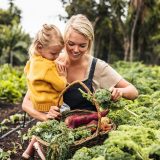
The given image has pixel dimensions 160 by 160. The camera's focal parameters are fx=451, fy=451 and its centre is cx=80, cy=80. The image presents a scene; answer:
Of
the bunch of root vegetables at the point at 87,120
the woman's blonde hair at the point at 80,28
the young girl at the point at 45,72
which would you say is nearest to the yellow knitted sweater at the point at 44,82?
the young girl at the point at 45,72

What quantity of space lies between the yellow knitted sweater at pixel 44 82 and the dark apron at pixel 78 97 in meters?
0.23

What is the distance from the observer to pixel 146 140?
3.15 meters

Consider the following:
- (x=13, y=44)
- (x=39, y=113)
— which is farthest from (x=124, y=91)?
(x=13, y=44)

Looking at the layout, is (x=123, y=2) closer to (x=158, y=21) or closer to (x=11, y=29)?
(x=158, y=21)

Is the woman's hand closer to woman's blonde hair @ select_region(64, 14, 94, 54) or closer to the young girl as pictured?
the young girl

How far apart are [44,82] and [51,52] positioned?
0.31 metres

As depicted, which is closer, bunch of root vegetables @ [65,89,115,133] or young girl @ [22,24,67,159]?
bunch of root vegetables @ [65,89,115,133]

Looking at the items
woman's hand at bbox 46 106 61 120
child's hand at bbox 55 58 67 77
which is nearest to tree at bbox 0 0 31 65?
child's hand at bbox 55 58 67 77

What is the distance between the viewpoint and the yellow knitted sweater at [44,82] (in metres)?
4.49

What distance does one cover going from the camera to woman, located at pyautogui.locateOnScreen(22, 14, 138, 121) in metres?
4.45

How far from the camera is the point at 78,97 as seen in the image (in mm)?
4750

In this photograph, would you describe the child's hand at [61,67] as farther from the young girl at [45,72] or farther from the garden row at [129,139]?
the garden row at [129,139]

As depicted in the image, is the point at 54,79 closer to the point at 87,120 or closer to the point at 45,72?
the point at 45,72

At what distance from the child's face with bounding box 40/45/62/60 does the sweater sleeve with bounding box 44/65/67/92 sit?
12 cm
